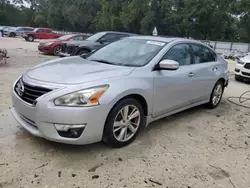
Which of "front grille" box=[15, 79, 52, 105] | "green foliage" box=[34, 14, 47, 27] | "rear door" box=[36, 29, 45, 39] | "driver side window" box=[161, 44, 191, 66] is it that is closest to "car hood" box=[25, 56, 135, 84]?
"front grille" box=[15, 79, 52, 105]

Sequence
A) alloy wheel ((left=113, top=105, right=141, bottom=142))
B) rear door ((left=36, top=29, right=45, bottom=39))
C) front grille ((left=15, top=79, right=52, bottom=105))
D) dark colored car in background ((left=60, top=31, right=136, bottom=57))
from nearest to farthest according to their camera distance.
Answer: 1. front grille ((left=15, top=79, right=52, bottom=105))
2. alloy wheel ((left=113, top=105, right=141, bottom=142))
3. dark colored car in background ((left=60, top=31, right=136, bottom=57))
4. rear door ((left=36, top=29, right=45, bottom=39))

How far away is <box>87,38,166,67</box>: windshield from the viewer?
3598 millimetres

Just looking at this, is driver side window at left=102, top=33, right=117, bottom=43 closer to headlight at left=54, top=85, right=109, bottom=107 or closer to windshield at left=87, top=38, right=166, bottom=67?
windshield at left=87, top=38, right=166, bottom=67

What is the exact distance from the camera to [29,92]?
2906mm

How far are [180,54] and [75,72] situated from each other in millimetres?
1843

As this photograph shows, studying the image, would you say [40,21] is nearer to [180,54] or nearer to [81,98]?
[180,54]

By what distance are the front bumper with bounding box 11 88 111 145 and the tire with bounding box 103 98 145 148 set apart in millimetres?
99

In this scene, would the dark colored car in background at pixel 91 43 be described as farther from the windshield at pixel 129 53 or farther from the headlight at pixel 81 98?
the headlight at pixel 81 98

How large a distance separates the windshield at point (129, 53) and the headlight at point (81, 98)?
35.6 inches

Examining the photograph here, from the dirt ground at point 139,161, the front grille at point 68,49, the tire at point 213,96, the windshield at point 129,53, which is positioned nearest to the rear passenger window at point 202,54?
the tire at point 213,96

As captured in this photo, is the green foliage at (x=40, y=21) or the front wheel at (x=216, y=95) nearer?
the front wheel at (x=216, y=95)

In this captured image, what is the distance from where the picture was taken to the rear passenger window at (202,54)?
4451 mm

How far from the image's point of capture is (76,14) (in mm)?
56406

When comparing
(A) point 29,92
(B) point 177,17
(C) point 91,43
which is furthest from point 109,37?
(B) point 177,17
